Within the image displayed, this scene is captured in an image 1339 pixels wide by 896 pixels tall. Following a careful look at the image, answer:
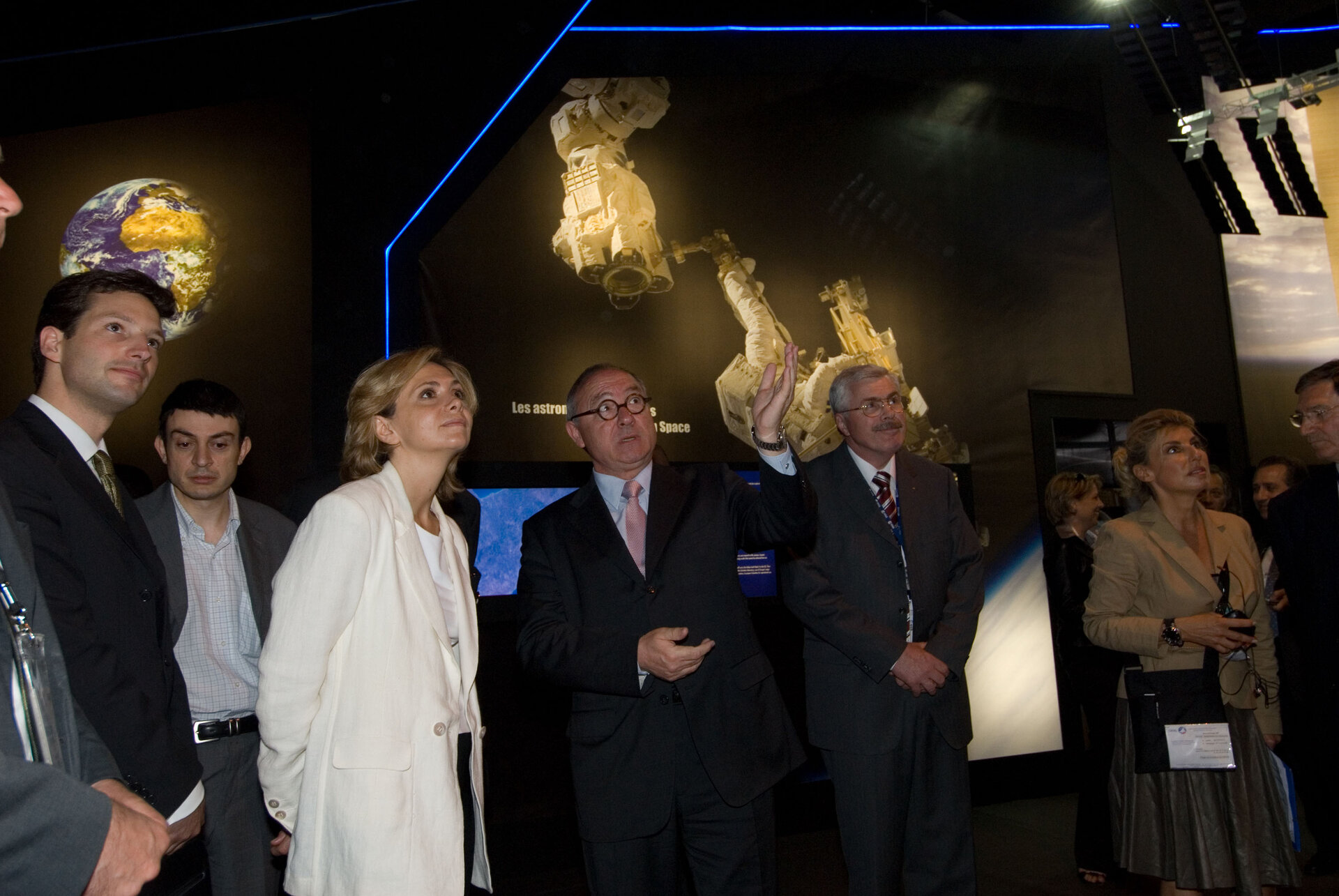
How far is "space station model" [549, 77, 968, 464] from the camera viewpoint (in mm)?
4734

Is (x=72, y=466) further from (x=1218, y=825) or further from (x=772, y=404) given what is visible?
(x=1218, y=825)

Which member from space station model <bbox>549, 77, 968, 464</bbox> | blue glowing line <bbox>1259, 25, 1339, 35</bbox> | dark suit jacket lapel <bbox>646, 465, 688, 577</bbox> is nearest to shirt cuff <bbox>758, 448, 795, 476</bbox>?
dark suit jacket lapel <bbox>646, 465, 688, 577</bbox>

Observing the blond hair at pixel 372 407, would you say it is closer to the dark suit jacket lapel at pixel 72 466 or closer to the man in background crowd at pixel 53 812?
the dark suit jacket lapel at pixel 72 466

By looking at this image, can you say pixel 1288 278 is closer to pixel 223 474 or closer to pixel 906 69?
pixel 906 69

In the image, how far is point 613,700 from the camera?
2.34m

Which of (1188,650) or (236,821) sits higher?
(1188,650)

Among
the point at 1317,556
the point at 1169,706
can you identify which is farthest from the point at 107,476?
the point at 1317,556

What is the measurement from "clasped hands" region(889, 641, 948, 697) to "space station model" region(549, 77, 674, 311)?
2739 millimetres

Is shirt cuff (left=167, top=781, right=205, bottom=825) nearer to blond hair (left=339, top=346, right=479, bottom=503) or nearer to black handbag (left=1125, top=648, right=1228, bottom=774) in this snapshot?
blond hair (left=339, top=346, right=479, bottom=503)

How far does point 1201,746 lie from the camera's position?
108 inches

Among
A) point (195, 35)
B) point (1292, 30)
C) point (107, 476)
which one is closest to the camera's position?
point (107, 476)

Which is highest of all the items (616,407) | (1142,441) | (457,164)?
(457,164)

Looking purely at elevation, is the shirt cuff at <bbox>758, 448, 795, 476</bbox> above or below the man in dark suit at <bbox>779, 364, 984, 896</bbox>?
above

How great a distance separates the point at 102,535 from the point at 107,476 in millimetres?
196
